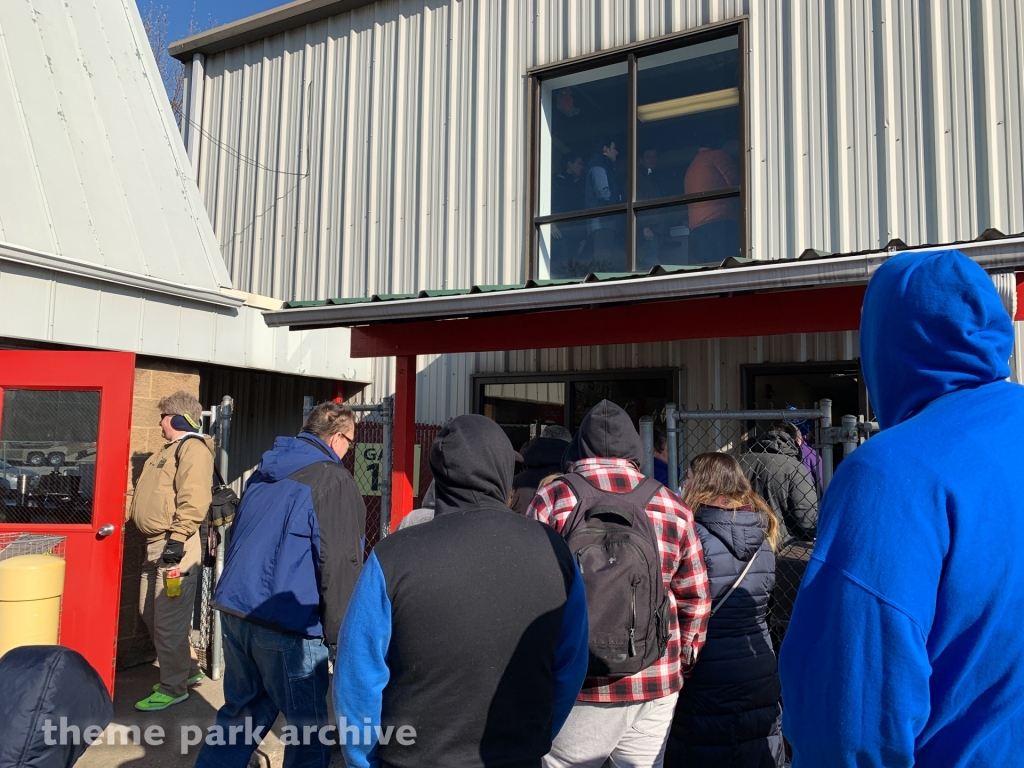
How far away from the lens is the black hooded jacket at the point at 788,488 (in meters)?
4.65

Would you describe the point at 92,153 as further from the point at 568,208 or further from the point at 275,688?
the point at 275,688

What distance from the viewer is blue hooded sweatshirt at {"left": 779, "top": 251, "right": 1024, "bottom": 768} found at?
107cm

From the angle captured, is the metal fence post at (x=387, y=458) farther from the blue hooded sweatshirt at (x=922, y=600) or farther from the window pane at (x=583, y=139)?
the blue hooded sweatshirt at (x=922, y=600)

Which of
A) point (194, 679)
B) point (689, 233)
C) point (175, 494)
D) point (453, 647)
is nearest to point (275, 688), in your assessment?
point (453, 647)

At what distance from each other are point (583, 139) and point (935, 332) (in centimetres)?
653

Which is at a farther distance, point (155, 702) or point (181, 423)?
point (181, 423)

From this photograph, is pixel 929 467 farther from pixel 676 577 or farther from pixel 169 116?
pixel 169 116

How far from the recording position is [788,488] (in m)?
4.67

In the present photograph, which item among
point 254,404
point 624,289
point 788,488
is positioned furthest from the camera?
point 254,404

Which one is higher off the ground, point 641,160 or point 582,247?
point 641,160

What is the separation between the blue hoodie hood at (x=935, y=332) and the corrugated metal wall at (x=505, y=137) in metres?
4.95

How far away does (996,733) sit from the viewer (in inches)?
41.8

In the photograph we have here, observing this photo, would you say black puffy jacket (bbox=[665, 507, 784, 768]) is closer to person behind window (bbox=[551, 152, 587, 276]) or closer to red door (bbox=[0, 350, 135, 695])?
red door (bbox=[0, 350, 135, 695])

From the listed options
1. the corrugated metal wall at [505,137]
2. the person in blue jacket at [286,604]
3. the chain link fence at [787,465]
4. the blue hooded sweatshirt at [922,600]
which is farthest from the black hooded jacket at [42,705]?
the corrugated metal wall at [505,137]
